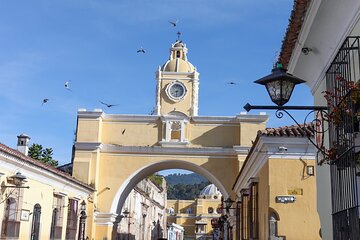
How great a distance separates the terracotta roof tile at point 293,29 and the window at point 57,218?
14699mm

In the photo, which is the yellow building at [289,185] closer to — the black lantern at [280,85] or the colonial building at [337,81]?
the colonial building at [337,81]

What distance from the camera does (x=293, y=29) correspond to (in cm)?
587

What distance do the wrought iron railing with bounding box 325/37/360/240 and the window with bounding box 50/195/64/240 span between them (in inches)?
620

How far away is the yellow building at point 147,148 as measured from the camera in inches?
993

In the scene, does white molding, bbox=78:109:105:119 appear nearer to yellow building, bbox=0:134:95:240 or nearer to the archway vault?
the archway vault

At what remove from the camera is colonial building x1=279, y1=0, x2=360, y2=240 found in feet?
15.2

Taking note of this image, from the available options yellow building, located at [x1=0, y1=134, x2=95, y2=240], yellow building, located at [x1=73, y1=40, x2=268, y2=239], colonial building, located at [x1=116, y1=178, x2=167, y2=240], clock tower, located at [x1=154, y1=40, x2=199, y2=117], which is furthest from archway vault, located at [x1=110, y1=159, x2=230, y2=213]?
clock tower, located at [x1=154, y1=40, x2=199, y2=117]

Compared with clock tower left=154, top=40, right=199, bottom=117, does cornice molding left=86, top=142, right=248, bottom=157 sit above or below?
below

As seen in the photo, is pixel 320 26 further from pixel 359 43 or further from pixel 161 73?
pixel 161 73

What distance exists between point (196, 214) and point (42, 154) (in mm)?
35485

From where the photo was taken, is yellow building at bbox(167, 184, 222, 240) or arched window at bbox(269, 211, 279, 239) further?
yellow building at bbox(167, 184, 222, 240)

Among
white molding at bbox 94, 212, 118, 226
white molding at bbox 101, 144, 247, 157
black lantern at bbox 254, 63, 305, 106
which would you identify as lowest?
white molding at bbox 94, 212, 118, 226

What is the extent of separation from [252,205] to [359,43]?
1003cm

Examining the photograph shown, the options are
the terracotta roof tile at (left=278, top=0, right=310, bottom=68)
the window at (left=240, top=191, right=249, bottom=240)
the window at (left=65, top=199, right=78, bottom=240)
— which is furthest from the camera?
the window at (left=65, top=199, right=78, bottom=240)
